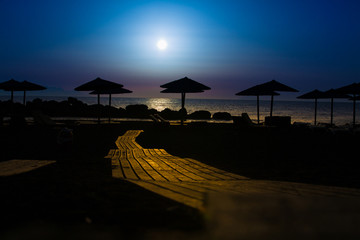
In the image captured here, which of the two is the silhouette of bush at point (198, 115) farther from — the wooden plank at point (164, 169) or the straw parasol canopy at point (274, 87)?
the wooden plank at point (164, 169)

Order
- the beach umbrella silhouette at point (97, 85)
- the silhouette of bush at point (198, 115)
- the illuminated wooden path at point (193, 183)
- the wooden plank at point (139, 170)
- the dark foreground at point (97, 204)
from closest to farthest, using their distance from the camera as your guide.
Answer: the dark foreground at point (97, 204) < the illuminated wooden path at point (193, 183) < the wooden plank at point (139, 170) < the beach umbrella silhouette at point (97, 85) < the silhouette of bush at point (198, 115)

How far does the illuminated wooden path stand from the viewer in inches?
117

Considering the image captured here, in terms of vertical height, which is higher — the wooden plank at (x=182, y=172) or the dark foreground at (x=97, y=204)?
the dark foreground at (x=97, y=204)

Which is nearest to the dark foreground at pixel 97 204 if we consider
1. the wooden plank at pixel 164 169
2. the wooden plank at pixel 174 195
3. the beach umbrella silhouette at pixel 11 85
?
the wooden plank at pixel 174 195

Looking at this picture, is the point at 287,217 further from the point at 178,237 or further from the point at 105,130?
the point at 105,130

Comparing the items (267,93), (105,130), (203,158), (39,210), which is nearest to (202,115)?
(267,93)

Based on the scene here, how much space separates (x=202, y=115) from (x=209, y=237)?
1307 inches

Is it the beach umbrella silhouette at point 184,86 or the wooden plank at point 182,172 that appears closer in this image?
the wooden plank at point 182,172

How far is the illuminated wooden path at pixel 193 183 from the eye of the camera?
9.72 ft

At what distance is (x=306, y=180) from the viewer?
445 centimetres

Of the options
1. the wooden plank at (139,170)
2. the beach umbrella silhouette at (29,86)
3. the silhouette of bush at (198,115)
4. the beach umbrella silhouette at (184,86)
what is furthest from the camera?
the silhouette of bush at (198,115)

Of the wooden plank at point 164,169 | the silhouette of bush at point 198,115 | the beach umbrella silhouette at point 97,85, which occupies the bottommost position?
the wooden plank at point 164,169

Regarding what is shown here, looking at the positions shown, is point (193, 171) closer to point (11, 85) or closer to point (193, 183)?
point (193, 183)

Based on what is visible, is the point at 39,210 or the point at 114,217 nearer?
the point at 114,217
